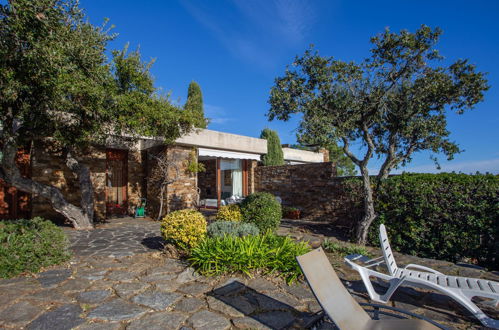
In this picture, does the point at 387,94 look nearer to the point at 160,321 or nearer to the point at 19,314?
the point at 160,321

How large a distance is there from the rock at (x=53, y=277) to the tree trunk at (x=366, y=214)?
6.98 metres

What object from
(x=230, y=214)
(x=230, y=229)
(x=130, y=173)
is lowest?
(x=230, y=229)

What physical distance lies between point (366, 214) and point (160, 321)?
612cm

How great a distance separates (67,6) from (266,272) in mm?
7327

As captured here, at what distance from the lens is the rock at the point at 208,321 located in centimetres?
331

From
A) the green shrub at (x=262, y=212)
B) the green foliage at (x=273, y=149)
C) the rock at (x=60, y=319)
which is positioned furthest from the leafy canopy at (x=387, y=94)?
the green foliage at (x=273, y=149)

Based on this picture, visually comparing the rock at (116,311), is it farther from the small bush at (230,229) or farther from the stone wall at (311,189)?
the stone wall at (311,189)

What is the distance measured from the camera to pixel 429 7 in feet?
23.0

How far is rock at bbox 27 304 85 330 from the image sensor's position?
3.21 meters

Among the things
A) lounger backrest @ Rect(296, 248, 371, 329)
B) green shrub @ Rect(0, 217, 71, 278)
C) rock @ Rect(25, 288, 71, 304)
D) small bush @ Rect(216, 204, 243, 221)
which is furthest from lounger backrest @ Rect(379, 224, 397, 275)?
green shrub @ Rect(0, 217, 71, 278)

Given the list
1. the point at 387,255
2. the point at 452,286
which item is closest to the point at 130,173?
the point at 387,255

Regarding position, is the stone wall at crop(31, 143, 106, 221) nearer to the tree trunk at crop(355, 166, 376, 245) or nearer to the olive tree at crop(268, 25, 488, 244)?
the olive tree at crop(268, 25, 488, 244)

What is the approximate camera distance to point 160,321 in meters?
3.41

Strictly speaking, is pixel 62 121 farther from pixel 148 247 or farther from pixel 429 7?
pixel 429 7
